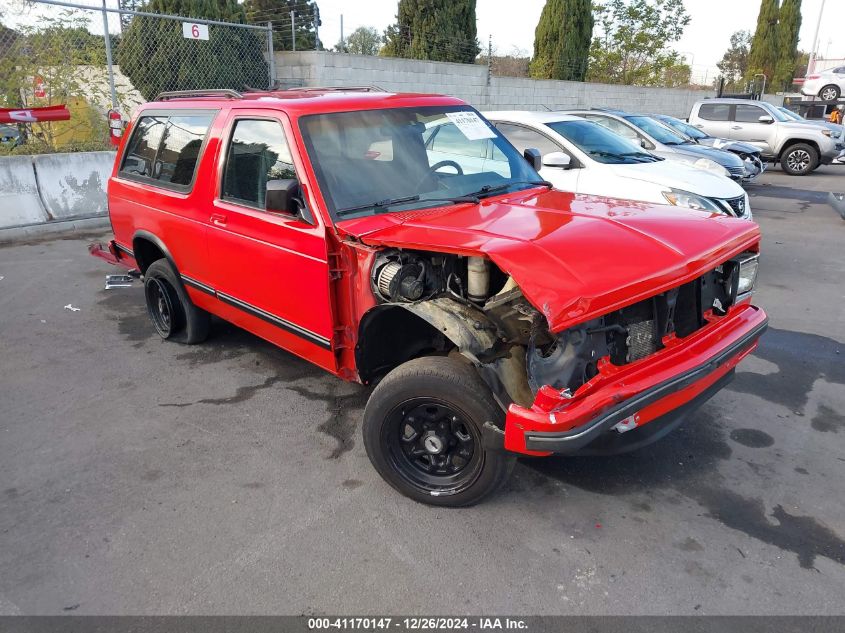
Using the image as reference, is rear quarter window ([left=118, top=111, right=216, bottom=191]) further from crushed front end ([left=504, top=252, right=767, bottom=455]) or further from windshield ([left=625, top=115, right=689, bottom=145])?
windshield ([left=625, top=115, right=689, bottom=145])

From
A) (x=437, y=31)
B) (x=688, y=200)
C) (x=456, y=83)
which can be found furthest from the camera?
(x=437, y=31)

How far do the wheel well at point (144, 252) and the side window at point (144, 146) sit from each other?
1.83 ft

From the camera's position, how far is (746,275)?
11.5 ft

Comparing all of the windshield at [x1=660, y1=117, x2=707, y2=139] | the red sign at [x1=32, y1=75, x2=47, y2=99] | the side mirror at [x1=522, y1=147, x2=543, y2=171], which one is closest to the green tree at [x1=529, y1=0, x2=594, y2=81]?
the windshield at [x1=660, y1=117, x2=707, y2=139]

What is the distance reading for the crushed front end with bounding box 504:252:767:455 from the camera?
2.52m

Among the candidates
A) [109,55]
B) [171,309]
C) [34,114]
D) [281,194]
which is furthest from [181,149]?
[109,55]

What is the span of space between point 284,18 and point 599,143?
1457cm

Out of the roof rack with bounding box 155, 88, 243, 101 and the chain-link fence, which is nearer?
the roof rack with bounding box 155, 88, 243, 101

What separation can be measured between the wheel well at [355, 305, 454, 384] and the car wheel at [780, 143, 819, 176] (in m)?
15.9

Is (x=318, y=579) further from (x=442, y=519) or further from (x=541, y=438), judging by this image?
(x=541, y=438)

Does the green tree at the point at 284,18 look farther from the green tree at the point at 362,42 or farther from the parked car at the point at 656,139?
the parked car at the point at 656,139

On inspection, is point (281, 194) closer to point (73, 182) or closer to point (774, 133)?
point (73, 182)

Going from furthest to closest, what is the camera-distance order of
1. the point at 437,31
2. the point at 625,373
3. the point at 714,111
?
1. the point at 437,31
2. the point at 714,111
3. the point at 625,373
